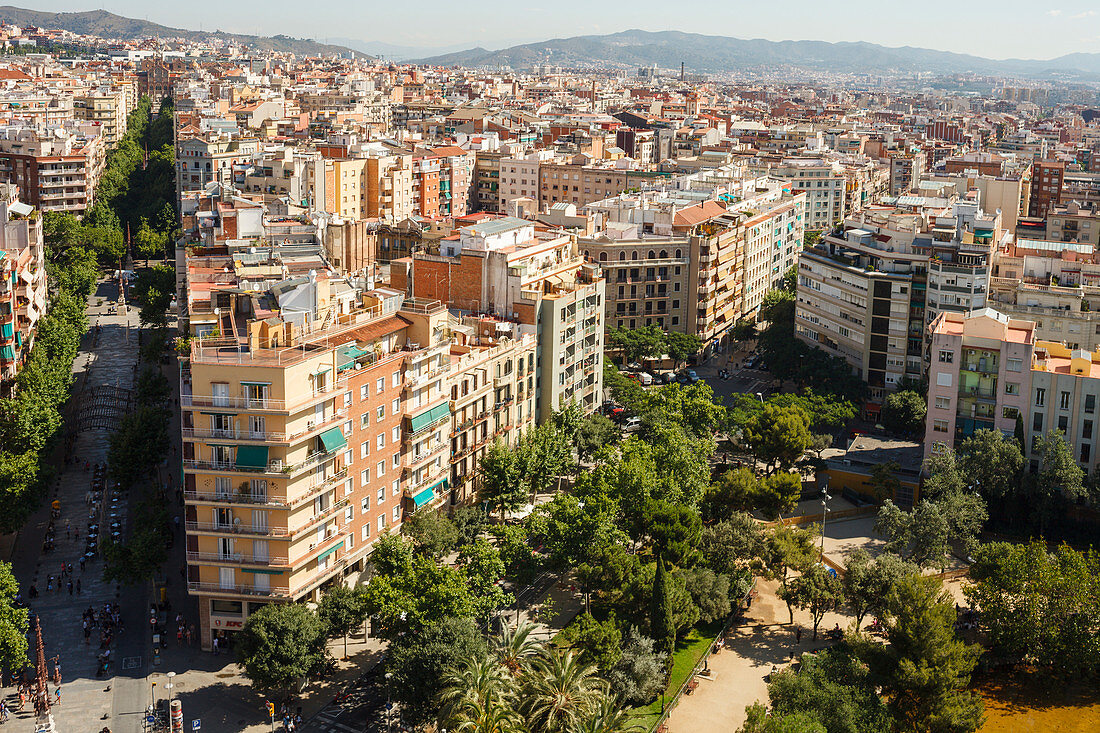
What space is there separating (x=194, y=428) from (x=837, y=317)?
57.6 meters

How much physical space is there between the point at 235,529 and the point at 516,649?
13.4 metres

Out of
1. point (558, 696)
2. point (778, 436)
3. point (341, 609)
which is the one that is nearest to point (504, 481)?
point (341, 609)

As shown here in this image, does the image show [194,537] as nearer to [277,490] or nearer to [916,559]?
[277,490]

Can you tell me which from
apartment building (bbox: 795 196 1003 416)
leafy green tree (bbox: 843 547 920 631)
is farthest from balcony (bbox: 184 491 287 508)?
apartment building (bbox: 795 196 1003 416)

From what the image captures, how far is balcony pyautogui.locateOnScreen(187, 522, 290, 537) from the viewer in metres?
49.8

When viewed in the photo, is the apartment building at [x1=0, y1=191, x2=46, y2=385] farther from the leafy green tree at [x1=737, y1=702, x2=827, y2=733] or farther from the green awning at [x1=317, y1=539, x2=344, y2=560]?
the leafy green tree at [x1=737, y1=702, x2=827, y2=733]

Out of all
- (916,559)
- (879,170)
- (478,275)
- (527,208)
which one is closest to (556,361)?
(478,275)

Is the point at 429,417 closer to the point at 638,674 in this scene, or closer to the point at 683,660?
the point at 683,660

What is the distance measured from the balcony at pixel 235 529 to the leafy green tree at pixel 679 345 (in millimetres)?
51415

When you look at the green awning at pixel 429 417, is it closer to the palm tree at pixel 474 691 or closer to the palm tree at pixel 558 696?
the palm tree at pixel 474 691

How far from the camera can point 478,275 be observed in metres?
72.3

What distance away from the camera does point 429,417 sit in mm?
59156

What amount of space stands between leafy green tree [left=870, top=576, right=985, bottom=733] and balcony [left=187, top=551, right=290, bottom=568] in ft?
86.8

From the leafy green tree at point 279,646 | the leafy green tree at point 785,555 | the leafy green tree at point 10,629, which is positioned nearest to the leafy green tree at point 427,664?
the leafy green tree at point 279,646
